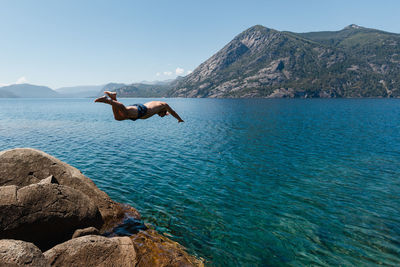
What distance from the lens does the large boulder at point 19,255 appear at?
5.25m

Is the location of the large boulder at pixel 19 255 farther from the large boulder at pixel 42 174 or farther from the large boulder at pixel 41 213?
the large boulder at pixel 42 174

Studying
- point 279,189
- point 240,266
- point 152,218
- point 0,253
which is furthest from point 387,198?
point 0,253

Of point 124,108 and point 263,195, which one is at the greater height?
point 124,108

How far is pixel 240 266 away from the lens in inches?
365

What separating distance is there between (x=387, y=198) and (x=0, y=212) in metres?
22.5

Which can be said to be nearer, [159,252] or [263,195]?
[159,252]

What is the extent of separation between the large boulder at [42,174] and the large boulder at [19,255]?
5199 mm

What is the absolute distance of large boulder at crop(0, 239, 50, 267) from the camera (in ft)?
17.2

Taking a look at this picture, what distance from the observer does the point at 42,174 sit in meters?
11.1

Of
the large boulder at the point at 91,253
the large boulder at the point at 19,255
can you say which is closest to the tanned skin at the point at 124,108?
the large boulder at the point at 19,255

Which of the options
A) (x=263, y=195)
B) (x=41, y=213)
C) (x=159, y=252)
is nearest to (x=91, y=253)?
(x=41, y=213)

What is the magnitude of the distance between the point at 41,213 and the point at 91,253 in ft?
9.23

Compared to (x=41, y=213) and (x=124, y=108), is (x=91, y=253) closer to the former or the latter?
(x=41, y=213)

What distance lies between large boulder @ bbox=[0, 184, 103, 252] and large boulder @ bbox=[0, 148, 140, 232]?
217cm
